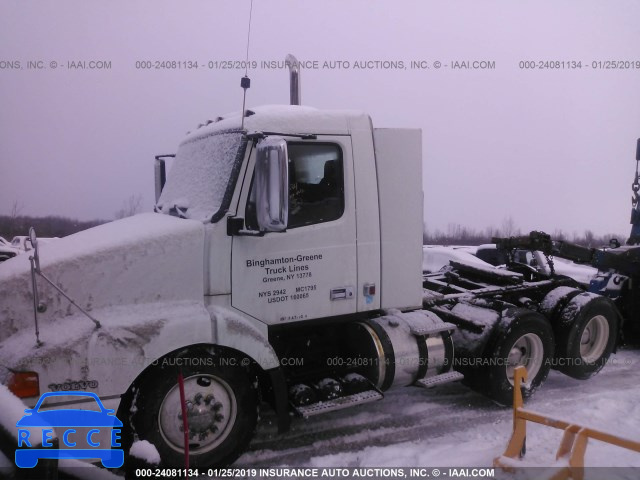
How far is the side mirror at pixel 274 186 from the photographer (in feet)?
11.1

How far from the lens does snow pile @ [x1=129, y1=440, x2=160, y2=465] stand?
11.1ft

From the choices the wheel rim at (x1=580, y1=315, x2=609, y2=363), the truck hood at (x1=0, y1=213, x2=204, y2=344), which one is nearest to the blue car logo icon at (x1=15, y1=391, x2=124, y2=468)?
the truck hood at (x1=0, y1=213, x2=204, y2=344)

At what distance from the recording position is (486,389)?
5074mm

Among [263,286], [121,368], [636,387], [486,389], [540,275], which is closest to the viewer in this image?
[121,368]

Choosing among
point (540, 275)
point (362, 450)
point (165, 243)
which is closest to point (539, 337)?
point (540, 275)

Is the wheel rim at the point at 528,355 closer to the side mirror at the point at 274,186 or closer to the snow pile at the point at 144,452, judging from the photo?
the side mirror at the point at 274,186

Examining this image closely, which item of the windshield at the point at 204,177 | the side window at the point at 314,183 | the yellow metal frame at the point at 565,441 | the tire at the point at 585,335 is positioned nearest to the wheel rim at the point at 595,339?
the tire at the point at 585,335

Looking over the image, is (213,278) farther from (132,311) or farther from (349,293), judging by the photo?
(349,293)

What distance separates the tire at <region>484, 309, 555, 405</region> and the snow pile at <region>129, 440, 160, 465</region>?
337 cm

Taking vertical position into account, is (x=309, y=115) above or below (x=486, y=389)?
above

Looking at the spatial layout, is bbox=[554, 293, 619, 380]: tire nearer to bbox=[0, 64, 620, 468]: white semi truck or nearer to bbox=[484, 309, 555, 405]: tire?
bbox=[484, 309, 555, 405]: tire

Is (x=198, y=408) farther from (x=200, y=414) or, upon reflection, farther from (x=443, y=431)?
(x=443, y=431)

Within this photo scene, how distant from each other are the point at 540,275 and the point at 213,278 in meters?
4.78

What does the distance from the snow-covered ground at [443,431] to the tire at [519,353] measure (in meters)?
0.25
